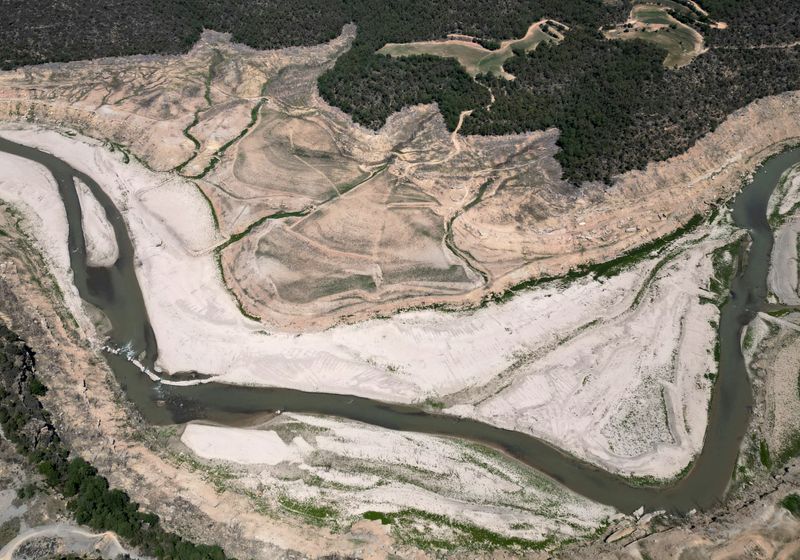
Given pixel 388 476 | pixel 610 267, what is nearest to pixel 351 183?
pixel 610 267

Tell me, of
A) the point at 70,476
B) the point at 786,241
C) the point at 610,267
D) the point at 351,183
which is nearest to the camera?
the point at 70,476

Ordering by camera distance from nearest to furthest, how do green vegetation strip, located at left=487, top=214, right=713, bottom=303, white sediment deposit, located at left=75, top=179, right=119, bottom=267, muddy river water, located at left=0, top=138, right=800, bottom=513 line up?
muddy river water, located at left=0, top=138, right=800, bottom=513, green vegetation strip, located at left=487, top=214, right=713, bottom=303, white sediment deposit, located at left=75, top=179, right=119, bottom=267

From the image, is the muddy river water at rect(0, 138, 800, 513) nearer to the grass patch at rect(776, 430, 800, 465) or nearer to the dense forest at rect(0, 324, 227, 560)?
the grass patch at rect(776, 430, 800, 465)

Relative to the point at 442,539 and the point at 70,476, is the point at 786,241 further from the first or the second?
the point at 70,476

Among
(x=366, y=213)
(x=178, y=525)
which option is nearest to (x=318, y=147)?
(x=366, y=213)

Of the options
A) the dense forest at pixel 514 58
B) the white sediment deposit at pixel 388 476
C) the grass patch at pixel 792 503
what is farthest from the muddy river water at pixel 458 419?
the dense forest at pixel 514 58

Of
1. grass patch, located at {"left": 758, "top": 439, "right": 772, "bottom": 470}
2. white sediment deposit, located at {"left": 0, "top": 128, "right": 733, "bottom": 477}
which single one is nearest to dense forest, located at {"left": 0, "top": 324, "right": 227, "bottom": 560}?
white sediment deposit, located at {"left": 0, "top": 128, "right": 733, "bottom": 477}

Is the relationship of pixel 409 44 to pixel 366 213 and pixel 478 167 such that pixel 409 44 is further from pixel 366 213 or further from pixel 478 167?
pixel 366 213
